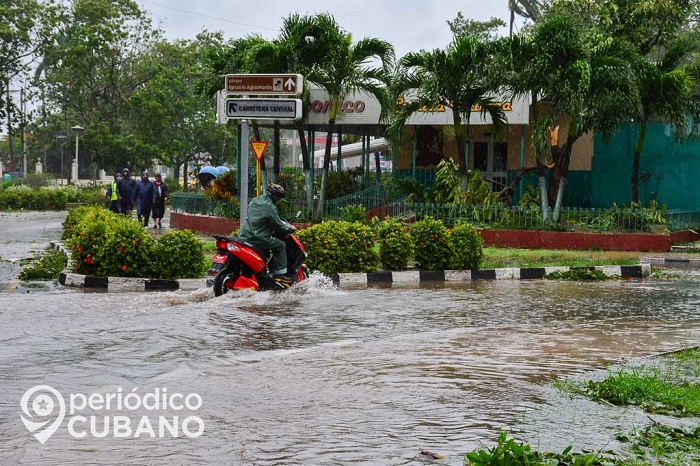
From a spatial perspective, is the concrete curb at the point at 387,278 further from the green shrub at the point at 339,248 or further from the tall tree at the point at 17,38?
the tall tree at the point at 17,38

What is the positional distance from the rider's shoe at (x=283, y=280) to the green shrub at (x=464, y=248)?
4.56 m

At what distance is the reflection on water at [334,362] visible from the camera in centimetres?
600

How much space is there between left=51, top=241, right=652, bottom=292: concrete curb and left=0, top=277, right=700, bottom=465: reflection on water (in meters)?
0.91

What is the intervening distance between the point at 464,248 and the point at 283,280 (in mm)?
4984

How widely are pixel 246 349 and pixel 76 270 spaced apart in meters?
7.09

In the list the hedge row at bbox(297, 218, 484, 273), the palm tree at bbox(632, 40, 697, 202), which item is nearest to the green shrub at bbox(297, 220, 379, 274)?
the hedge row at bbox(297, 218, 484, 273)

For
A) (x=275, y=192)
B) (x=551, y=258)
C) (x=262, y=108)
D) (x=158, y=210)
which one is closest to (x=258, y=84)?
(x=262, y=108)

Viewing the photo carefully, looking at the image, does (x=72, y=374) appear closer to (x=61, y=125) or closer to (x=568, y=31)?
(x=568, y=31)

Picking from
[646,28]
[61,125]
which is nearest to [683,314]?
[646,28]

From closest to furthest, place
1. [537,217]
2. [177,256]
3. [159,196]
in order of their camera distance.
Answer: [177,256]
[537,217]
[159,196]

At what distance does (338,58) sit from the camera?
25500 millimetres

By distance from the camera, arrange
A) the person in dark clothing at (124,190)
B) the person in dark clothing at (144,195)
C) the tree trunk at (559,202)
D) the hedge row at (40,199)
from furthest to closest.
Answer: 1. the hedge row at (40,199)
2. the person in dark clothing at (124,190)
3. the person in dark clothing at (144,195)
4. the tree trunk at (559,202)

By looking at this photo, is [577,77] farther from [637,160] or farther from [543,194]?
[637,160]

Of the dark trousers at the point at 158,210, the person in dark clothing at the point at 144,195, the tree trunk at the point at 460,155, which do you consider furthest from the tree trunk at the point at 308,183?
the dark trousers at the point at 158,210
